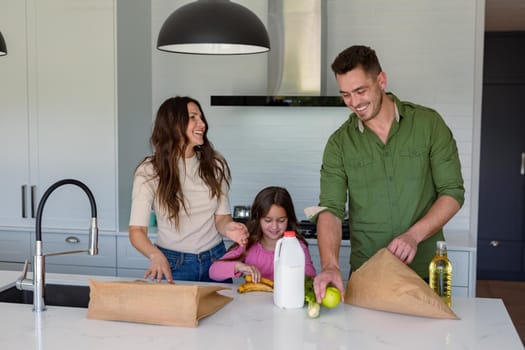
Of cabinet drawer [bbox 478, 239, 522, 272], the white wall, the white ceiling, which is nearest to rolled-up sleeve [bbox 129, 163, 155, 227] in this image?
the white wall

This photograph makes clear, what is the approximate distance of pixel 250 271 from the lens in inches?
91.9

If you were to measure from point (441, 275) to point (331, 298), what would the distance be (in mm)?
358

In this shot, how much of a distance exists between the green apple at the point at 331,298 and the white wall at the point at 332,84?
7.45 ft

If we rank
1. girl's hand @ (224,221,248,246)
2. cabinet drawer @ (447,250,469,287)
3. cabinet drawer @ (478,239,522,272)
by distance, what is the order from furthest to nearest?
cabinet drawer @ (478,239,522,272) < cabinet drawer @ (447,250,469,287) < girl's hand @ (224,221,248,246)

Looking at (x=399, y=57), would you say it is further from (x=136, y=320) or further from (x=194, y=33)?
(x=136, y=320)

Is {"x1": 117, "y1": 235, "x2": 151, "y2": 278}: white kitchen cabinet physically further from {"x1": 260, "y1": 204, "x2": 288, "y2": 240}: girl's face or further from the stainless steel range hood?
{"x1": 260, "y1": 204, "x2": 288, "y2": 240}: girl's face

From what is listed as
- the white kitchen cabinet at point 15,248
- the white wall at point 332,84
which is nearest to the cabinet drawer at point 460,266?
the white wall at point 332,84

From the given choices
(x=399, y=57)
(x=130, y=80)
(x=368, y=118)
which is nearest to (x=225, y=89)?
(x=130, y=80)

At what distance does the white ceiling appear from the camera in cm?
496

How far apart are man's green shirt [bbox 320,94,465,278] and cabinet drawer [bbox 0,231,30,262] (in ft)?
7.83

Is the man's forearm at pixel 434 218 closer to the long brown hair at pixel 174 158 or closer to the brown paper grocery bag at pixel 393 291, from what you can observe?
the brown paper grocery bag at pixel 393 291

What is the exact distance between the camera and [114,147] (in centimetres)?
393

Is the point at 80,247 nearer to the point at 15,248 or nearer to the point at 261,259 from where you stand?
the point at 15,248

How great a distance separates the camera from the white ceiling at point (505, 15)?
4961mm
